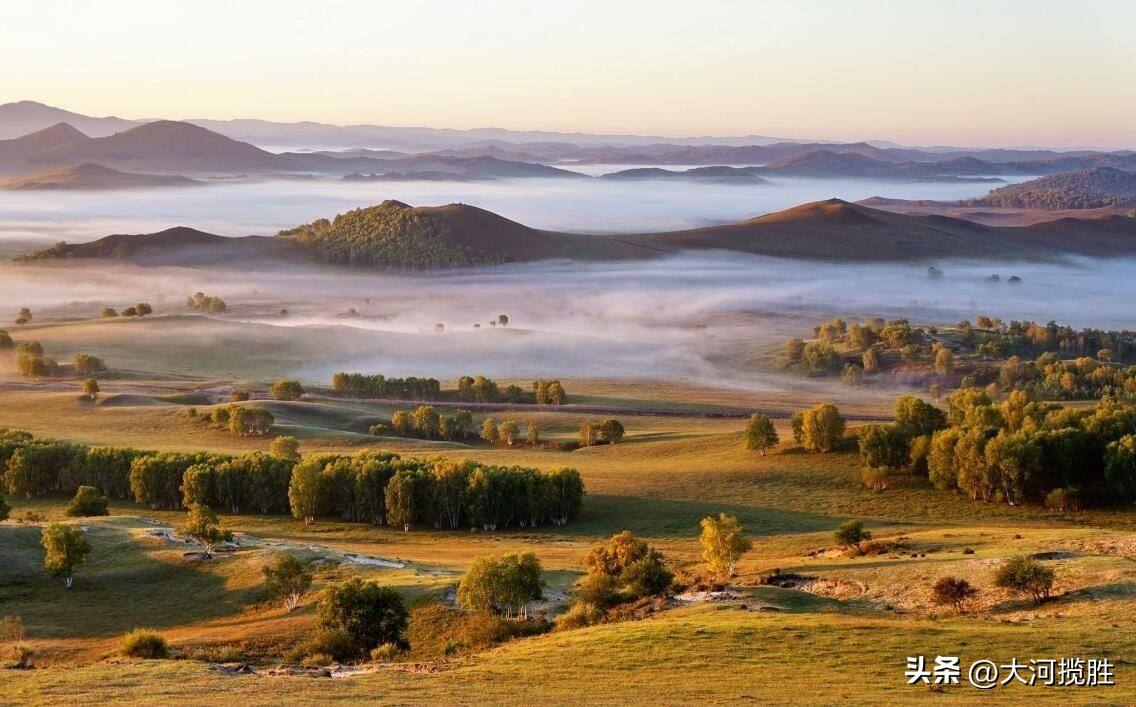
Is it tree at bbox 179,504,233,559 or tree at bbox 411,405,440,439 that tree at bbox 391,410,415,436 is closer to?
tree at bbox 411,405,440,439

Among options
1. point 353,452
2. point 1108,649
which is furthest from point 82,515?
point 1108,649

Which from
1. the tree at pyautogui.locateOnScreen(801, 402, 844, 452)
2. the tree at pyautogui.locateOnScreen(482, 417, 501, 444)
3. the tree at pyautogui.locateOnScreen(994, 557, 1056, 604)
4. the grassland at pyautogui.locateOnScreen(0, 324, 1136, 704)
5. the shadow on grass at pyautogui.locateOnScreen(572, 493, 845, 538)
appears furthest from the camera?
the tree at pyautogui.locateOnScreen(482, 417, 501, 444)

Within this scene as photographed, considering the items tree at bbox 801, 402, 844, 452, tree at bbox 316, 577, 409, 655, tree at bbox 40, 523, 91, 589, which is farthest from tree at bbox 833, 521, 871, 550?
tree at bbox 40, 523, 91, 589

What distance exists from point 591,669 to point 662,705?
5.05 meters

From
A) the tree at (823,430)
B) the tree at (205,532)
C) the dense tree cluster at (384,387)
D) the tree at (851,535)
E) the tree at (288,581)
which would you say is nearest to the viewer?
the tree at (288,581)

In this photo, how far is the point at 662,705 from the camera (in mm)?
31234

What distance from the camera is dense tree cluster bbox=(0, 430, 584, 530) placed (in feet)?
254

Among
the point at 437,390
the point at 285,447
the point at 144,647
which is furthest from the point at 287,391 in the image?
the point at 144,647

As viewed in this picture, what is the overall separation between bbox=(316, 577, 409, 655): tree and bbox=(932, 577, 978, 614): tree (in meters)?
20.6

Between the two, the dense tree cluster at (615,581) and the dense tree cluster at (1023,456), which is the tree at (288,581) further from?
the dense tree cluster at (1023,456)

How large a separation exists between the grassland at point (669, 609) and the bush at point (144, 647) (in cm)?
72

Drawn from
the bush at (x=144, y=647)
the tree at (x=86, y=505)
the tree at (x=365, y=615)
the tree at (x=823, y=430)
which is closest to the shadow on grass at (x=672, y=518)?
the tree at (x=823, y=430)

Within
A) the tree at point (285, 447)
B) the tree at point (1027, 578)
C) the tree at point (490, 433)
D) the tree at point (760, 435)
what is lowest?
the tree at point (490, 433)

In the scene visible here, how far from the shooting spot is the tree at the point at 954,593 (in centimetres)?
4388
